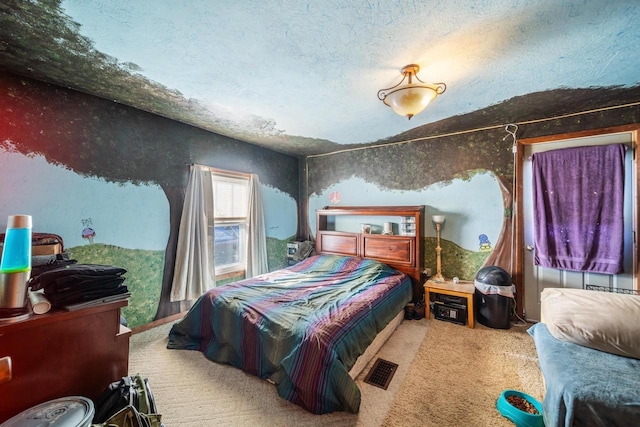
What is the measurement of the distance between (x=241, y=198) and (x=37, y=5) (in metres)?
2.71

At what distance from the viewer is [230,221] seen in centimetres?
374

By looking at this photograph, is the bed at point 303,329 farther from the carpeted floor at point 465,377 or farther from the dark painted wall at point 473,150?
the dark painted wall at point 473,150

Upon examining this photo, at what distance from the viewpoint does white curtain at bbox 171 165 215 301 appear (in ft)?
10.00

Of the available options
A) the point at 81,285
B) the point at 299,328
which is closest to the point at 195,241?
the point at 299,328

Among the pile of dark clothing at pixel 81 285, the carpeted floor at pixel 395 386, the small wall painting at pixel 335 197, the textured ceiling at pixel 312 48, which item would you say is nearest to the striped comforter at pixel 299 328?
the carpeted floor at pixel 395 386

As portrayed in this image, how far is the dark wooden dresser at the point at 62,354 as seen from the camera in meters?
0.82

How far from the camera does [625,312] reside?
63.4 inches

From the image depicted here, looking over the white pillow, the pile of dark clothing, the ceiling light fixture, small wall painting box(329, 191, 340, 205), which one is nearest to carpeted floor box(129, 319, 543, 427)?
the white pillow

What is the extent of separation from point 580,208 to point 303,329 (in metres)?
3.14

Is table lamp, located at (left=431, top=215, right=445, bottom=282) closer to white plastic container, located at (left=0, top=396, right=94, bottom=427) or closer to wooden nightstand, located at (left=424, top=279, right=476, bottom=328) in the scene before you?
wooden nightstand, located at (left=424, top=279, right=476, bottom=328)

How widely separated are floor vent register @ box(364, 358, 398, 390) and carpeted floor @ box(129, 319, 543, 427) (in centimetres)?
4

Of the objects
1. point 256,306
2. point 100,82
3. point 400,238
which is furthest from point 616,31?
point 100,82

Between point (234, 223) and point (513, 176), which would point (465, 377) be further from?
point (234, 223)

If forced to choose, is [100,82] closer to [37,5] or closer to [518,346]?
[37,5]
